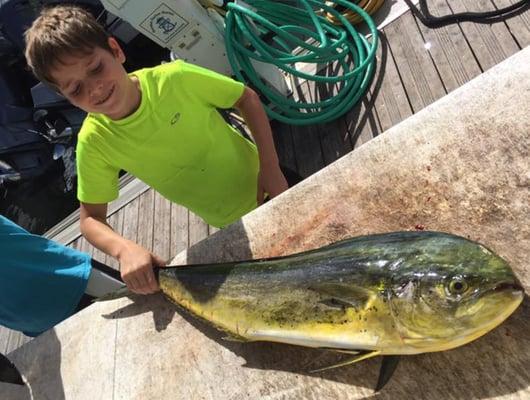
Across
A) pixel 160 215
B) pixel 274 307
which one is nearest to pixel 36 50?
pixel 274 307

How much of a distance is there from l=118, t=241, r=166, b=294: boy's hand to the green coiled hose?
5.59 feet

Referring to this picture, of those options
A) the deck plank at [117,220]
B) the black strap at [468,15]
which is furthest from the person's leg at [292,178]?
the deck plank at [117,220]

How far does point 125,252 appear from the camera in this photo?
194cm

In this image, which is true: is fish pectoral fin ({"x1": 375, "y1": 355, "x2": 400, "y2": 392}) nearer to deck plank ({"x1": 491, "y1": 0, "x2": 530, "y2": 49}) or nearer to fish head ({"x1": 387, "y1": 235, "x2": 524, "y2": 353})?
fish head ({"x1": 387, "y1": 235, "x2": 524, "y2": 353})

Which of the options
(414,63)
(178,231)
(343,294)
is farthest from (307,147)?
(343,294)

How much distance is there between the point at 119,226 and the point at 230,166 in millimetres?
2261

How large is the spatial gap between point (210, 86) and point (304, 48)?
1.54m

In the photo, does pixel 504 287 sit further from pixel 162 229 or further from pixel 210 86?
pixel 162 229

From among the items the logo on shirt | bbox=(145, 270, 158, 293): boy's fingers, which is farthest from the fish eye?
the logo on shirt

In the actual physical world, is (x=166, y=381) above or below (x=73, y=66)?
below

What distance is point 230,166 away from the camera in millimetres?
2236

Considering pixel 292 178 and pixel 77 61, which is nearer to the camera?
pixel 77 61

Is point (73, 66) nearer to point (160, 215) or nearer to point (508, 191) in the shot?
point (508, 191)

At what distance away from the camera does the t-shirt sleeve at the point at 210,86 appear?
6.44 feet
